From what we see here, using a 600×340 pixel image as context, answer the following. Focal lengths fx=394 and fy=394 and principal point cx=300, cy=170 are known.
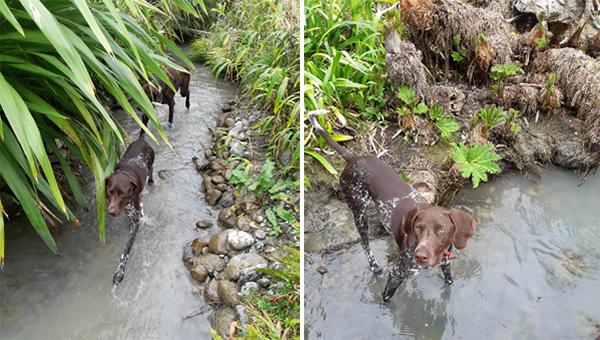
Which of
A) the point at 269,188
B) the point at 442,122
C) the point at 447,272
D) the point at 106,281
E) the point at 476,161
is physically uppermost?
the point at 442,122

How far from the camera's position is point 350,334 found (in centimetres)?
225

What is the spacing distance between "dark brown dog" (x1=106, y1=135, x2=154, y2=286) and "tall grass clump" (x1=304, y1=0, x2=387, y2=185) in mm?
1210

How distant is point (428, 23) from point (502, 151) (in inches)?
46.7

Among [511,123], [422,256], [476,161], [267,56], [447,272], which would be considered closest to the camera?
[422,256]

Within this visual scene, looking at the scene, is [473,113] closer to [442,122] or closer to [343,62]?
[442,122]

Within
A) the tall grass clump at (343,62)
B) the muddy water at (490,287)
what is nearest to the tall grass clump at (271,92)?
the muddy water at (490,287)

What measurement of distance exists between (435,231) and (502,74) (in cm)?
194

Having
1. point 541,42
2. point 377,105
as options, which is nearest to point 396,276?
point 377,105

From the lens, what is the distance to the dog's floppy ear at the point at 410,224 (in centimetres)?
198

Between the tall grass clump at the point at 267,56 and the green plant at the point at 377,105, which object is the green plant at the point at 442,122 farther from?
the tall grass clump at the point at 267,56

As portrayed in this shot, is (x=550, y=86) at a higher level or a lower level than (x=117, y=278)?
higher

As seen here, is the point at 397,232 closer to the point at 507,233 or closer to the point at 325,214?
the point at 325,214

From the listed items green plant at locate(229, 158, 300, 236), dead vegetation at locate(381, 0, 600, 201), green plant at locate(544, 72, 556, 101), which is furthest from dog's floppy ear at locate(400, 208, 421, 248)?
green plant at locate(544, 72, 556, 101)

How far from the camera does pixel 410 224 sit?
2000 mm
